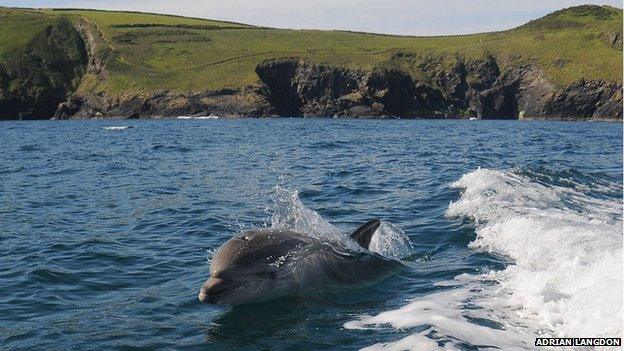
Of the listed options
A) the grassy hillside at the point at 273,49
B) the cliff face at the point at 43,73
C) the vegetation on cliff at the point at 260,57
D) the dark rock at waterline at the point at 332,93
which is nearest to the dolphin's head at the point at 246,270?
the dark rock at waterline at the point at 332,93

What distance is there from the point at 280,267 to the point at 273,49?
168 metres

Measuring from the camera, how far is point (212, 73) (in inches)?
6107

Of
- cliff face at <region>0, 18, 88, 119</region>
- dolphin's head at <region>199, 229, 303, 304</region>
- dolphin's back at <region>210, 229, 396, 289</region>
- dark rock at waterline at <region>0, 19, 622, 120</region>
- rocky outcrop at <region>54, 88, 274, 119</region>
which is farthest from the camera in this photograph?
cliff face at <region>0, 18, 88, 119</region>

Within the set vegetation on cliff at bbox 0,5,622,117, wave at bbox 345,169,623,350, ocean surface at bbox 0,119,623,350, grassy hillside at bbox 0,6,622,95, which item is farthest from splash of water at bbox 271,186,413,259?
grassy hillside at bbox 0,6,622,95

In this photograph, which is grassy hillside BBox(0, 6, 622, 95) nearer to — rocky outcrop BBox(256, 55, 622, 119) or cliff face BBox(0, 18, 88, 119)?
cliff face BBox(0, 18, 88, 119)

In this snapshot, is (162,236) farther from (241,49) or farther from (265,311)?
(241,49)

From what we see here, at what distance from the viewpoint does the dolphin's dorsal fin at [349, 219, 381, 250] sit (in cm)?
1284

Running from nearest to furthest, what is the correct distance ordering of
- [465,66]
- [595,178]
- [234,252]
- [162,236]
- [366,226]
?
[234,252]
[366,226]
[162,236]
[595,178]
[465,66]

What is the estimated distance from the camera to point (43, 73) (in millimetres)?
157125

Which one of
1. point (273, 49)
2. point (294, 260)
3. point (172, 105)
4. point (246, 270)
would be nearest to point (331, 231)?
point (294, 260)

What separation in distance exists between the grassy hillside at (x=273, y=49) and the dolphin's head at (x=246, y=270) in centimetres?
13798

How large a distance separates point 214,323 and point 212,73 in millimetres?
149527

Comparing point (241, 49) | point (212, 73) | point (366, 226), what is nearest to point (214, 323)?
point (366, 226)

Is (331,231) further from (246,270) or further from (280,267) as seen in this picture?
(246,270)
